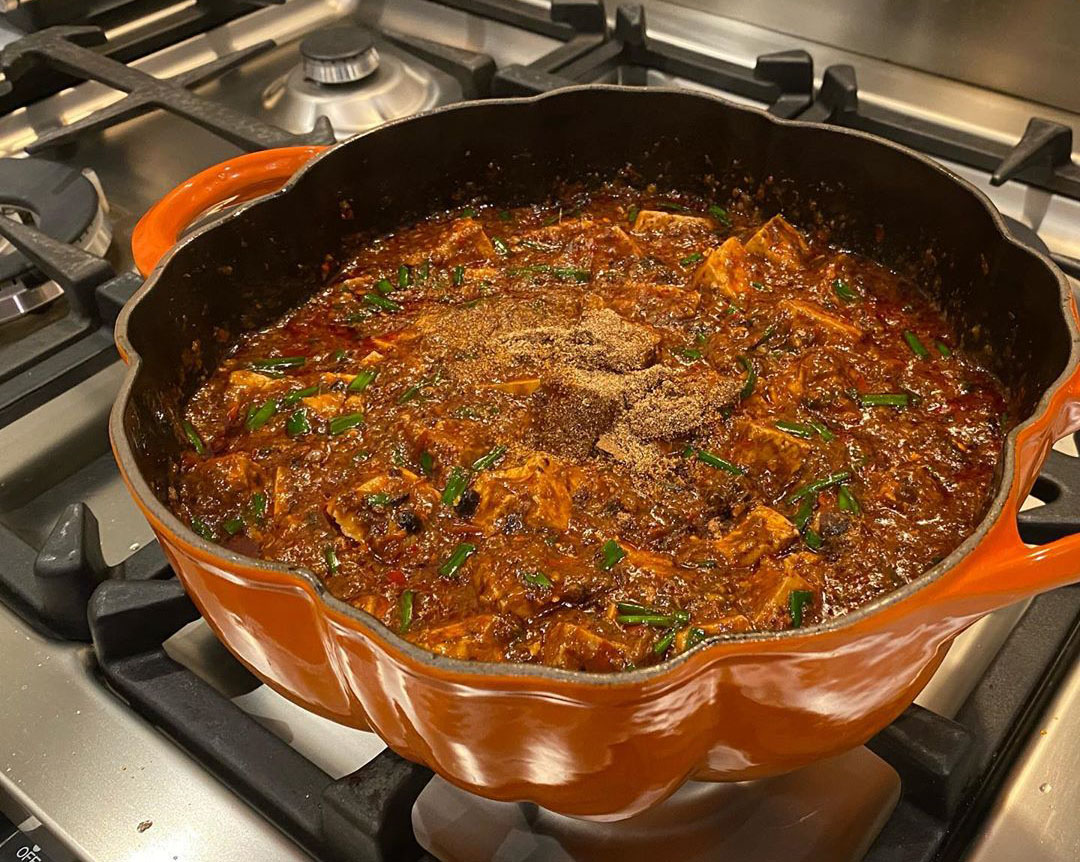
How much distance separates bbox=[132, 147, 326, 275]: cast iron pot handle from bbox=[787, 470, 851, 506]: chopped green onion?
0.71m

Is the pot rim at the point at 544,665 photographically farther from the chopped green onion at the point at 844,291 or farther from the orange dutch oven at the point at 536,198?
the chopped green onion at the point at 844,291

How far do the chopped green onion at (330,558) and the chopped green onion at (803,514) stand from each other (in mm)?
444

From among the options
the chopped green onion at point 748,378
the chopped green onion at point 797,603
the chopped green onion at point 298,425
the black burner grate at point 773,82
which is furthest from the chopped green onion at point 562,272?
the chopped green onion at point 797,603

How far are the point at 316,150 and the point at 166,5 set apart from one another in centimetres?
115

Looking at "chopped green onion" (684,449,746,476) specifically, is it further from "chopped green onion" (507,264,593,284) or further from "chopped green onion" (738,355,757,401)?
"chopped green onion" (507,264,593,284)

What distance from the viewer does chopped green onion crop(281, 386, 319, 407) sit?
3.86ft

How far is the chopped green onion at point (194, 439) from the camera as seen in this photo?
1135 millimetres

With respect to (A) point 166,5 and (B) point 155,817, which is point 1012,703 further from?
(A) point 166,5

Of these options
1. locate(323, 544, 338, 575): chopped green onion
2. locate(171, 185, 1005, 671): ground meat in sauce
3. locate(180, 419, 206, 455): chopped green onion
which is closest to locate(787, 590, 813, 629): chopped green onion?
locate(171, 185, 1005, 671): ground meat in sauce

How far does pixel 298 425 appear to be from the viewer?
1139mm

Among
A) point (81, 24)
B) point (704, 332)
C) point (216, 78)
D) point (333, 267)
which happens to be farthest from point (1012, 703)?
point (81, 24)

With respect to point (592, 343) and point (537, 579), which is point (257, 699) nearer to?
point (537, 579)

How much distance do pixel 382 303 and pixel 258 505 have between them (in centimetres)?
36

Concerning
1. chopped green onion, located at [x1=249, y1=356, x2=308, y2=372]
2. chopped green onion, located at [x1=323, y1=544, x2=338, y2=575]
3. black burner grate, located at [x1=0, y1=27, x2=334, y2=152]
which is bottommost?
chopped green onion, located at [x1=323, y1=544, x2=338, y2=575]
